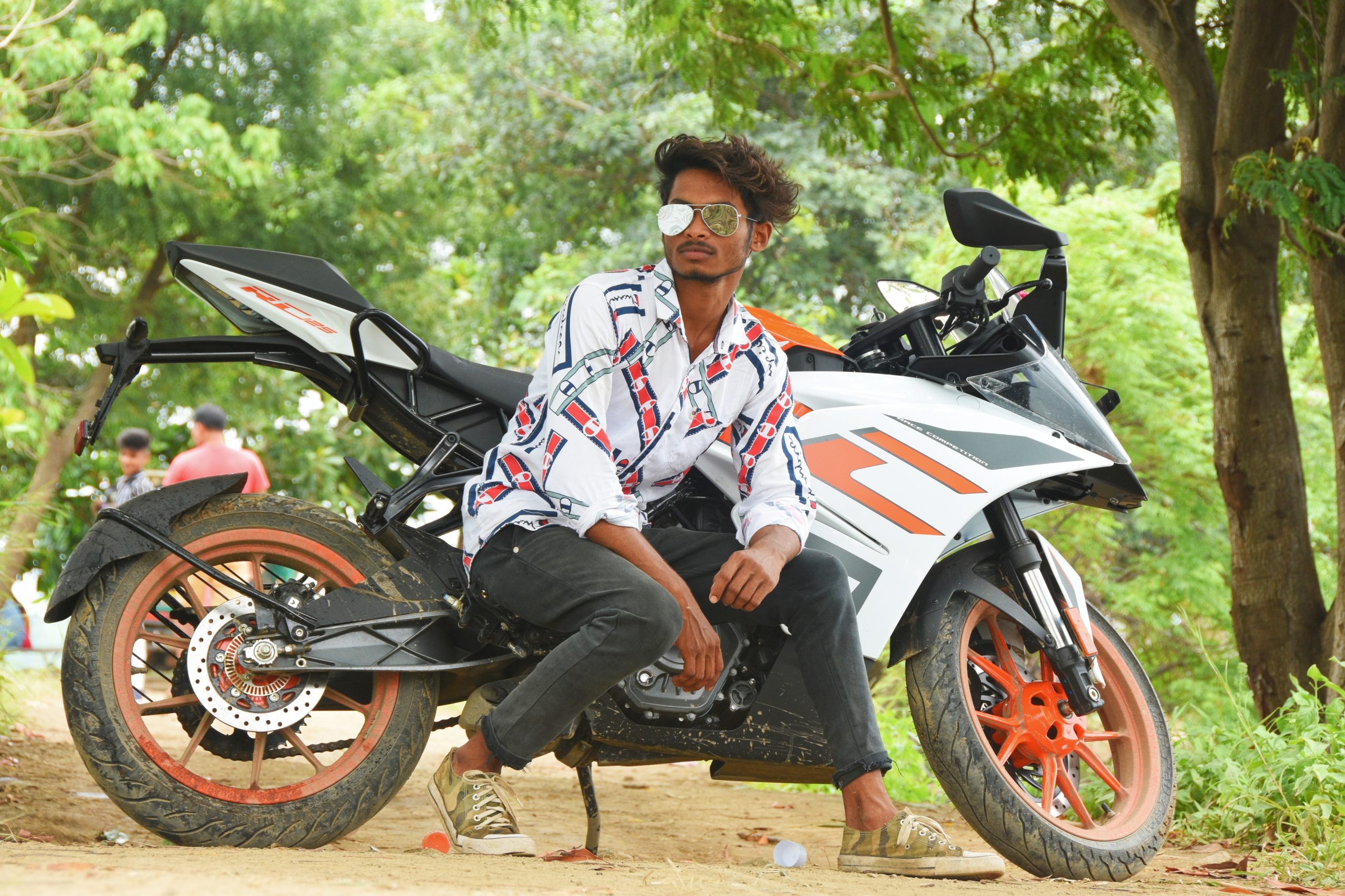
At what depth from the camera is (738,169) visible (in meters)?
2.77

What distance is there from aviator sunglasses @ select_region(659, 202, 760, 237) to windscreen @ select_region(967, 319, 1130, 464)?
2.67ft

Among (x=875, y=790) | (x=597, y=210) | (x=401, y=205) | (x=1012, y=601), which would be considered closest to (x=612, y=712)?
(x=875, y=790)

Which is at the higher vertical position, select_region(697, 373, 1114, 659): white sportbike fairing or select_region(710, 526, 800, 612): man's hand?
select_region(697, 373, 1114, 659): white sportbike fairing

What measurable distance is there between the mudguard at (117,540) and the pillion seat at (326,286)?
47 cm

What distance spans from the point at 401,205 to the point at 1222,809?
1030cm

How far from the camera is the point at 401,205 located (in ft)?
40.1

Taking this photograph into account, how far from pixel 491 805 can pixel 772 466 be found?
3.19 feet

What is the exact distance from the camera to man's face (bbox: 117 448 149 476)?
7762 mm

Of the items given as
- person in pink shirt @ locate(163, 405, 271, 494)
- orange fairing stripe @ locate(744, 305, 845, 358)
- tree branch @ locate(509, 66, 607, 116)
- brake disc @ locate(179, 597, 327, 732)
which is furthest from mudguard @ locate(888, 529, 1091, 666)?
tree branch @ locate(509, 66, 607, 116)

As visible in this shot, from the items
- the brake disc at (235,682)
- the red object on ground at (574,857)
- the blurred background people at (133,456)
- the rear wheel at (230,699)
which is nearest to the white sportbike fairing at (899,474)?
the red object on ground at (574,857)

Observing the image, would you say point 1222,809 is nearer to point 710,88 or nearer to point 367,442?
point 710,88

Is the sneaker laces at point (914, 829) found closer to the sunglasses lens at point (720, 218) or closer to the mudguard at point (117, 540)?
the sunglasses lens at point (720, 218)

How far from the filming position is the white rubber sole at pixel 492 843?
2488mm

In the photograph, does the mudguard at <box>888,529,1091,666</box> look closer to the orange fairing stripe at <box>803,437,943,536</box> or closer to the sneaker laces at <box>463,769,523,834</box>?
the orange fairing stripe at <box>803,437,943,536</box>
